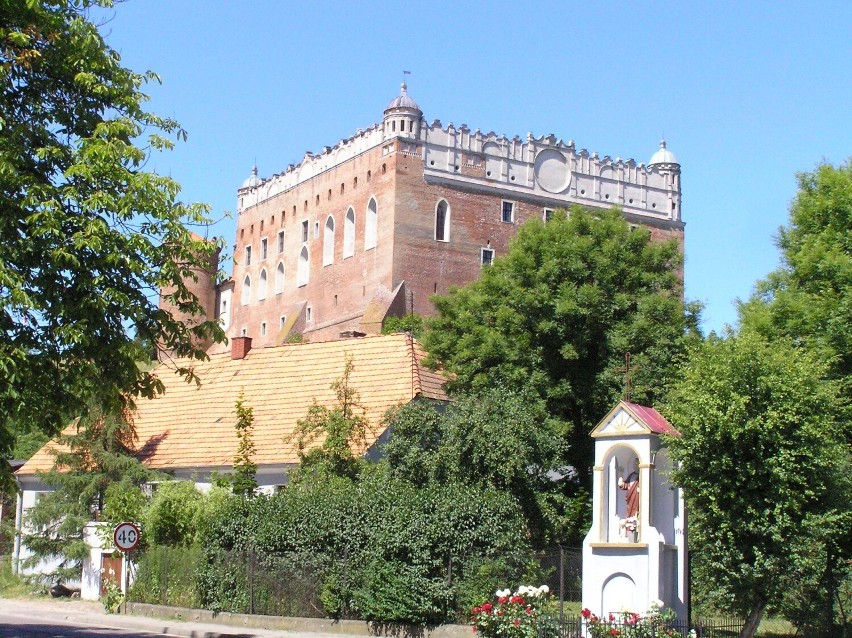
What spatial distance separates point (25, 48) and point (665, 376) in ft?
64.4

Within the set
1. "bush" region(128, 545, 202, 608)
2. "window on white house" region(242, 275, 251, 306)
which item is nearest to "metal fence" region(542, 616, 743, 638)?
"bush" region(128, 545, 202, 608)

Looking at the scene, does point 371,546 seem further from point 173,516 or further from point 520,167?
point 520,167

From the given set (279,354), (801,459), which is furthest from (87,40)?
(279,354)

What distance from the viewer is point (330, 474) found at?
26.7 meters

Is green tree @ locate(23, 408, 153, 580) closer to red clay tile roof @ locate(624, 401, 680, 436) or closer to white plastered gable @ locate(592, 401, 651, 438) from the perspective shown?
white plastered gable @ locate(592, 401, 651, 438)

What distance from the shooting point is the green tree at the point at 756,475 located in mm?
18781

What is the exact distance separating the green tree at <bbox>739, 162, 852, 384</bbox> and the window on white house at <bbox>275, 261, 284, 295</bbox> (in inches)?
2450

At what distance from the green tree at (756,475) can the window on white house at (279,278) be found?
2794 inches

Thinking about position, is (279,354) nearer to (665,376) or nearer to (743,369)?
(665,376)

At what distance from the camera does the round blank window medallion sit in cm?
8031

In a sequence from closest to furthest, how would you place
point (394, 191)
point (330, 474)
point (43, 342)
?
point (43, 342) → point (330, 474) → point (394, 191)

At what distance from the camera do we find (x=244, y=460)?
1179 inches

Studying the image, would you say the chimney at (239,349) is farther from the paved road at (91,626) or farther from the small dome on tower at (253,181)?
the small dome on tower at (253,181)

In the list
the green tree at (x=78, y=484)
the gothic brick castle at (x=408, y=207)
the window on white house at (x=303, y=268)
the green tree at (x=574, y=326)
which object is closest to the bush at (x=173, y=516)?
the green tree at (x=78, y=484)
